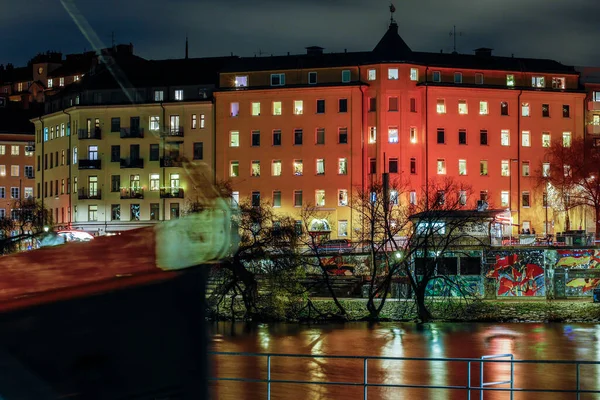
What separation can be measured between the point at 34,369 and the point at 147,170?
85.6 m

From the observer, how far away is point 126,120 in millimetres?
95000

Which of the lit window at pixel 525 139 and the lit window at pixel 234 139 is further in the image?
the lit window at pixel 234 139

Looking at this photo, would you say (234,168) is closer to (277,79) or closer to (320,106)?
(277,79)

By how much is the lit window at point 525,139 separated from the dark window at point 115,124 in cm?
3513

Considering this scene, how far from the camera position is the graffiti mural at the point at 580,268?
71.1 metres

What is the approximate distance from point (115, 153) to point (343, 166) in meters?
20.7

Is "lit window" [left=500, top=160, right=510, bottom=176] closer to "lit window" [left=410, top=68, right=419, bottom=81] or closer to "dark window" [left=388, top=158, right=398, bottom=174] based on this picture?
"dark window" [left=388, top=158, right=398, bottom=174]

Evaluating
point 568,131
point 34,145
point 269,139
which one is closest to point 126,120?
point 269,139

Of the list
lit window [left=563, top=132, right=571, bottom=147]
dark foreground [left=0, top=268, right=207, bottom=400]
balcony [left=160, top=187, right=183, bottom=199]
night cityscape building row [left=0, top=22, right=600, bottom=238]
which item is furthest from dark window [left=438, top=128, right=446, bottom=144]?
dark foreground [left=0, top=268, right=207, bottom=400]

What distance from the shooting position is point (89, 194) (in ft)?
312

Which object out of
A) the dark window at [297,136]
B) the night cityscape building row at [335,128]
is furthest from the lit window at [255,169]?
the dark window at [297,136]

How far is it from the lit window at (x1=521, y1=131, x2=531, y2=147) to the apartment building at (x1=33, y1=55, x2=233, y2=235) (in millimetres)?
26706

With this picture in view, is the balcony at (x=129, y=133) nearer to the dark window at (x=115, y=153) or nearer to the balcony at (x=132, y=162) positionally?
the dark window at (x=115, y=153)

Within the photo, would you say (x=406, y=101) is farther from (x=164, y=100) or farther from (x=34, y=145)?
(x=34, y=145)
